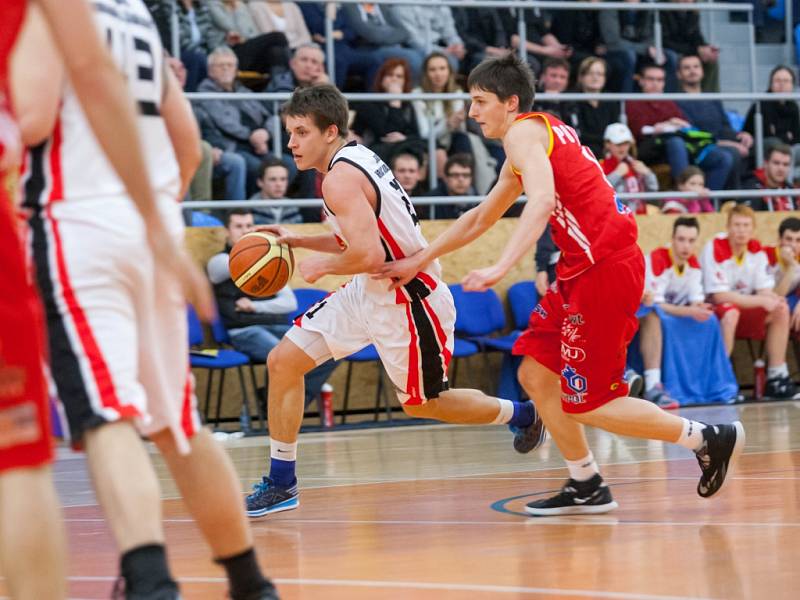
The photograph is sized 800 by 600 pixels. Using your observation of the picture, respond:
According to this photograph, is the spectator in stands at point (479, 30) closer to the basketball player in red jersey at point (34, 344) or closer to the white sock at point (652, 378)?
the white sock at point (652, 378)

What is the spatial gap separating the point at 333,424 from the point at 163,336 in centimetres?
787

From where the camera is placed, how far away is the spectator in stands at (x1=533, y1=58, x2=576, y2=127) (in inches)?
492

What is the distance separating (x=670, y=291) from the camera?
11734mm

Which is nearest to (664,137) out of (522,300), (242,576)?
(522,300)

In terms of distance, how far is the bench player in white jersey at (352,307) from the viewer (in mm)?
5574

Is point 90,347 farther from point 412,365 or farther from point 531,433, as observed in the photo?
point 531,433

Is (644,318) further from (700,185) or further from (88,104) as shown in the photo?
(88,104)

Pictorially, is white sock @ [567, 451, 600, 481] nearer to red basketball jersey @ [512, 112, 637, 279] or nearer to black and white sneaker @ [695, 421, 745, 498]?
black and white sneaker @ [695, 421, 745, 498]

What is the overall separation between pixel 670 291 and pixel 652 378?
87 cm

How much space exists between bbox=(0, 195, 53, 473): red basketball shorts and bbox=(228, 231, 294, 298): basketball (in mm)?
3789

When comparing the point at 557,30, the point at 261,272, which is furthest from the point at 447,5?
the point at 261,272

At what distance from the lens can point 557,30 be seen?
14164 millimetres

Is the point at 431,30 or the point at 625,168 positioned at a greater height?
the point at 431,30

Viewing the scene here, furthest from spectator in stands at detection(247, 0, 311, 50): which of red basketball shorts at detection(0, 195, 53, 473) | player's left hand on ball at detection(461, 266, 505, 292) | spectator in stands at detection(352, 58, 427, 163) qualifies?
red basketball shorts at detection(0, 195, 53, 473)
